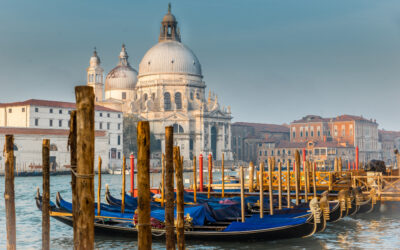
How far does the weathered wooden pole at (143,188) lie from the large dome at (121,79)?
6347 centimetres

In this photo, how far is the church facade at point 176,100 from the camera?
2437 inches

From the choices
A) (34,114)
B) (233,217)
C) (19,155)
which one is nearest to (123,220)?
(233,217)

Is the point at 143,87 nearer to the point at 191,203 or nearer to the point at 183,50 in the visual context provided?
the point at 183,50

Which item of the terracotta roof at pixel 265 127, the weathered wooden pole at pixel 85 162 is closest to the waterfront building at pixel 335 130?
the terracotta roof at pixel 265 127

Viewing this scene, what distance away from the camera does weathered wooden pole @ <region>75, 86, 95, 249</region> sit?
5.20m

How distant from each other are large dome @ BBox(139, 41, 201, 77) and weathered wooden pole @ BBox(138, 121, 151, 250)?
58434 millimetres

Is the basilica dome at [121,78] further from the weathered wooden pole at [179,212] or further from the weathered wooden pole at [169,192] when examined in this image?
the weathered wooden pole at [169,192]

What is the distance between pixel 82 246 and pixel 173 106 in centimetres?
5864

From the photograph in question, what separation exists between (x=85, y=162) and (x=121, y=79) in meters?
65.1

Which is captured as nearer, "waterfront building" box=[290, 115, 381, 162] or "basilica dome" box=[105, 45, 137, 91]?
"basilica dome" box=[105, 45, 137, 91]

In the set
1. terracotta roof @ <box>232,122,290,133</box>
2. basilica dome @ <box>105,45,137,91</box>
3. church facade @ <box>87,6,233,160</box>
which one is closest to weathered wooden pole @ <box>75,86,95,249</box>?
church facade @ <box>87,6,233,160</box>

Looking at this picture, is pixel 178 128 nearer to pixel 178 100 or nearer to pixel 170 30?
pixel 178 100

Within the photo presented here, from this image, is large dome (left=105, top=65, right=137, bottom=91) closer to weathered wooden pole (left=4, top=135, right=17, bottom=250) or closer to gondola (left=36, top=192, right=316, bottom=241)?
gondola (left=36, top=192, right=316, bottom=241)

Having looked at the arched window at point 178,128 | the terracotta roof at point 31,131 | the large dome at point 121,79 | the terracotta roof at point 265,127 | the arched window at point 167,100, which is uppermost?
the large dome at point 121,79
